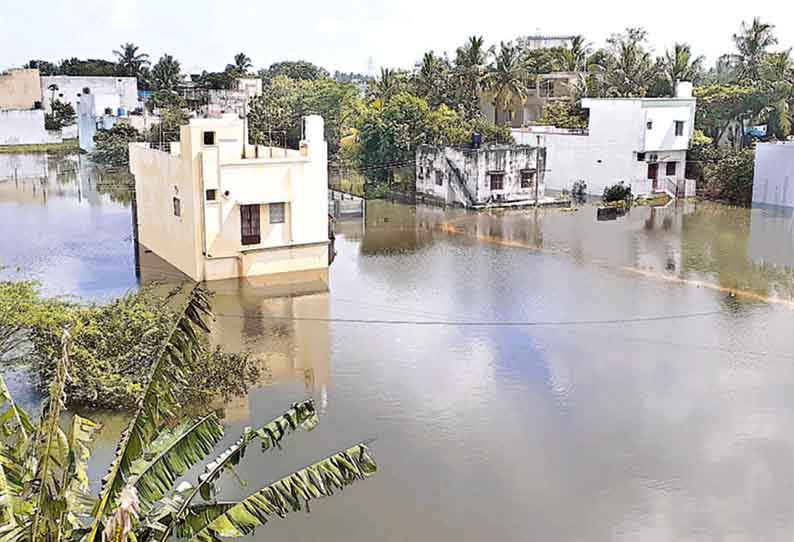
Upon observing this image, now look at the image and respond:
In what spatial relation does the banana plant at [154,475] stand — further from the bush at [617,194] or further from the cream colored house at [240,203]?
the bush at [617,194]

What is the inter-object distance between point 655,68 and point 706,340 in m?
28.1

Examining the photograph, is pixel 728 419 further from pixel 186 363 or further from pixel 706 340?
pixel 186 363

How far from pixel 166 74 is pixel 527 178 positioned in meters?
32.2

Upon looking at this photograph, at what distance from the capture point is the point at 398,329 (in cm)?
1516

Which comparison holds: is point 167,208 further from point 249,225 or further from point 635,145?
point 635,145

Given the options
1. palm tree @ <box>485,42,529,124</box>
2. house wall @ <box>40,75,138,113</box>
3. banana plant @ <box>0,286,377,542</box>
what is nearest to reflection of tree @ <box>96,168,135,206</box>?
house wall @ <box>40,75,138,113</box>

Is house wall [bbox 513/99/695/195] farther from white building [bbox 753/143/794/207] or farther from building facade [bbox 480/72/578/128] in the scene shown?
building facade [bbox 480/72/578/128]

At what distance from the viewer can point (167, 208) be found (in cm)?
2030

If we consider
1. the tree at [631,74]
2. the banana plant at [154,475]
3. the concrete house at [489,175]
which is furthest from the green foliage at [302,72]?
the banana plant at [154,475]

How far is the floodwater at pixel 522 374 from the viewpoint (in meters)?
9.02

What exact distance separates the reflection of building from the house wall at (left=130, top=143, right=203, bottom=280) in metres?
1.24

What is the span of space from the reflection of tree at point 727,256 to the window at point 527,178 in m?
5.38

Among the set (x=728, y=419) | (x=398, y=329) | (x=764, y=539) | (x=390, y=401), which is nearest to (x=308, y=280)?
(x=398, y=329)

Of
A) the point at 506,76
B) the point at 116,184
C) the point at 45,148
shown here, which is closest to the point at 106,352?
the point at 116,184
